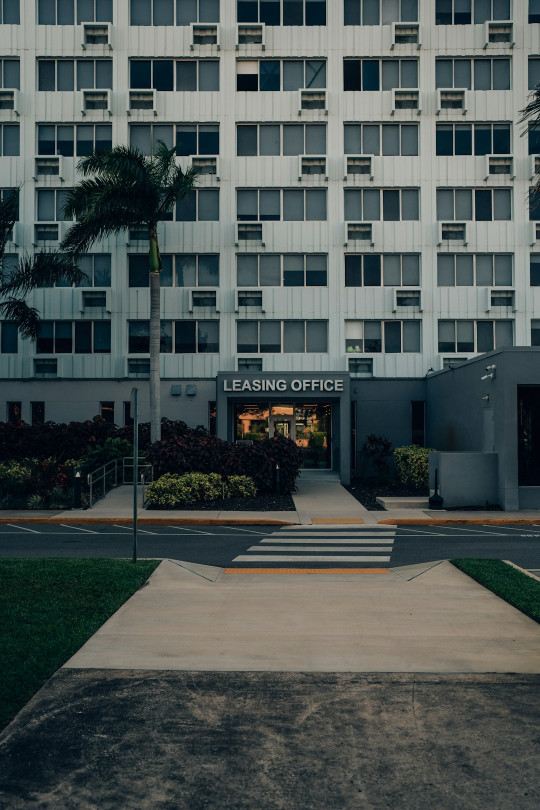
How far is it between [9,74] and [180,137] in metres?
8.41

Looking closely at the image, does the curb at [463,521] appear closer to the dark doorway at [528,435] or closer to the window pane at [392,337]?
the dark doorway at [528,435]

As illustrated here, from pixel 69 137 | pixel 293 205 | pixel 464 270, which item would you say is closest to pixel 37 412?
pixel 69 137

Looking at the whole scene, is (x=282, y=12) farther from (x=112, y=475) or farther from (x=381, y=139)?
(x=112, y=475)

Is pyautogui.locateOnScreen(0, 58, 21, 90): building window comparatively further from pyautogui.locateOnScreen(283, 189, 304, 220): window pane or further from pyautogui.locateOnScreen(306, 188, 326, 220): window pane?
pyautogui.locateOnScreen(306, 188, 326, 220): window pane

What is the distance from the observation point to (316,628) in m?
8.43

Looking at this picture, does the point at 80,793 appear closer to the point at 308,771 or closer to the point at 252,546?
the point at 308,771

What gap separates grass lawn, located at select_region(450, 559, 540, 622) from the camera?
368 inches

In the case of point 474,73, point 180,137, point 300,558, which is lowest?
point 300,558

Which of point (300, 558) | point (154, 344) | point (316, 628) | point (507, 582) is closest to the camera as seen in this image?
point (316, 628)

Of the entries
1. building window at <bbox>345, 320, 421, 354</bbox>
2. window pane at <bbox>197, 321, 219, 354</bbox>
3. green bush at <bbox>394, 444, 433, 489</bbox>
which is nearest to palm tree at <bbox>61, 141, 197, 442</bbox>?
window pane at <bbox>197, 321, 219, 354</bbox>

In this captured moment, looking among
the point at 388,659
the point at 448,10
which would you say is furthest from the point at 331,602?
the point at 448,10

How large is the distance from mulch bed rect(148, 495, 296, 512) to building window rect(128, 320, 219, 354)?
11.0m

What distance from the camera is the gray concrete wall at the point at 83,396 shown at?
31.6 metres

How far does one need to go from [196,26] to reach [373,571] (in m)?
28.4
